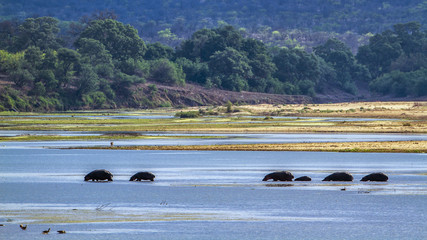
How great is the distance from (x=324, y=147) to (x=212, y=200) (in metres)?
28.8

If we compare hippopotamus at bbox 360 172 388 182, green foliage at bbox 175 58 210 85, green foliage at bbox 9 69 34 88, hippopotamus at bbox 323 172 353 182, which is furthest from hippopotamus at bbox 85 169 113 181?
green foliage at bbox 175 58 210 85

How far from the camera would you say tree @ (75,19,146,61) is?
7028 inches

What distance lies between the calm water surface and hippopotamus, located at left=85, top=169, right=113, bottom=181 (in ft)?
2.88

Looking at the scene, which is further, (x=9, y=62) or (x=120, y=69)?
(x=120, y=69)

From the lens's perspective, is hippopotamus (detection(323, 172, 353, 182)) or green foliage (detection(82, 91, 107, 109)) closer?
hippopotamus (detection(323, 172, 353, 182))

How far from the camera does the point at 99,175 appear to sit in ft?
151

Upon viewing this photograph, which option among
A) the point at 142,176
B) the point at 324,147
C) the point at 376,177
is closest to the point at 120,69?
the point at 324,147

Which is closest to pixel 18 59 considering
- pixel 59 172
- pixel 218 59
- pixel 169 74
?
pixel 169 74

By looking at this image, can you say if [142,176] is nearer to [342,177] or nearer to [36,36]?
[342,177]

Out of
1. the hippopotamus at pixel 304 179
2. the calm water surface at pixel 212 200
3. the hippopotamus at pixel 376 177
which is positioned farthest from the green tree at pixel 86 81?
the hippopotamus at pixel 376 177

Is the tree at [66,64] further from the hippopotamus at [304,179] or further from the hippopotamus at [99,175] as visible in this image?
the hippopotamus at [304,179]

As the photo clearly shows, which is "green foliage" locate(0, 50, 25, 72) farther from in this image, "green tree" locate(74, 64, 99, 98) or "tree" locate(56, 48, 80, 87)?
"green tree" locate(74, 64, 99, 98)

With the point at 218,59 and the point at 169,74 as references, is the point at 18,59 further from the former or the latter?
the point at 218,59

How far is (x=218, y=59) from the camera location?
608ft
